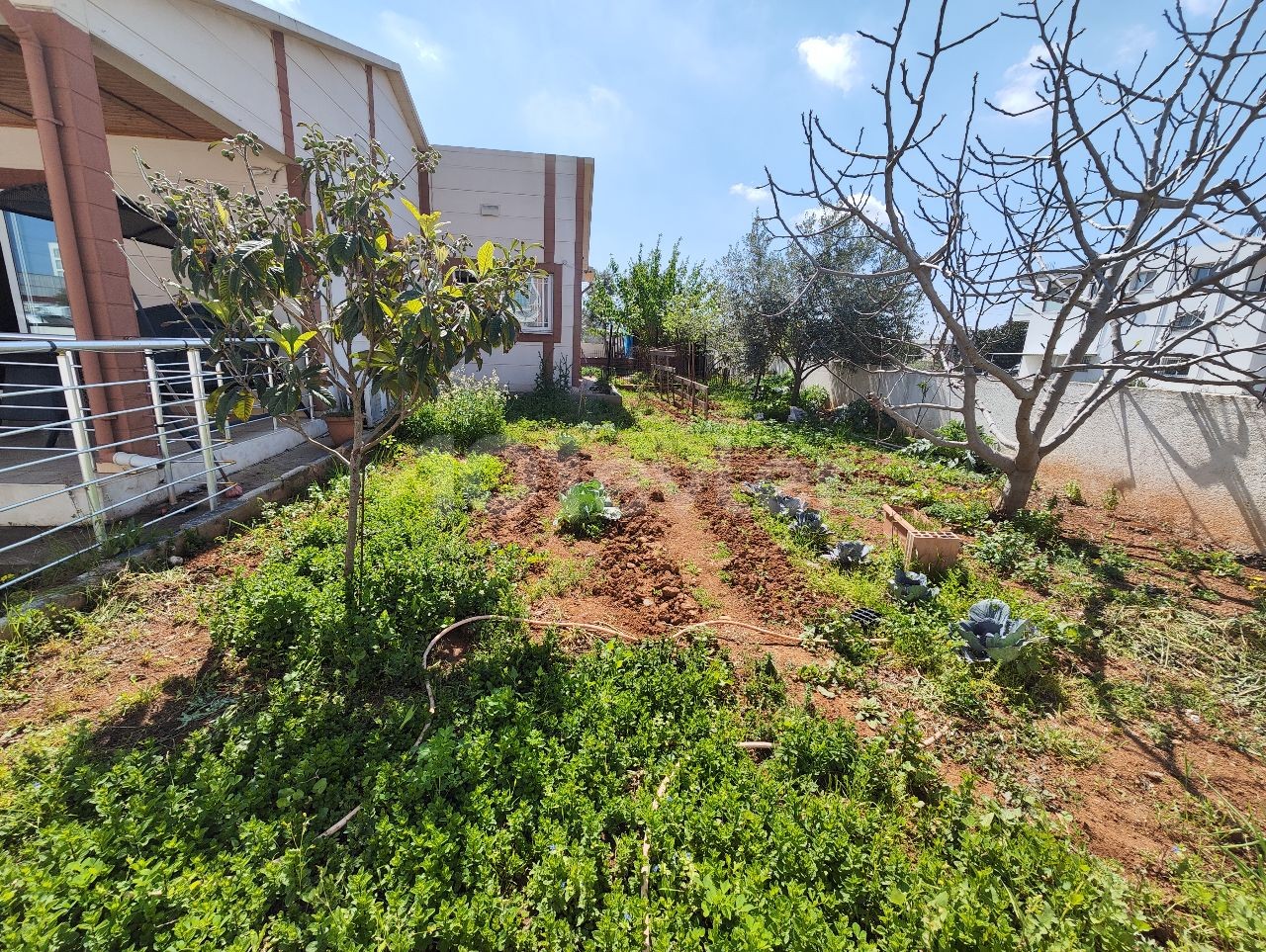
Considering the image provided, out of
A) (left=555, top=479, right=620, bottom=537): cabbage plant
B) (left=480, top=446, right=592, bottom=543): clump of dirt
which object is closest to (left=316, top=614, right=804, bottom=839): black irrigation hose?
(left=480, top=446, right=592, bottom=543): clump of dirt

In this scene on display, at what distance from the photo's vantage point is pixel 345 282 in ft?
9.07

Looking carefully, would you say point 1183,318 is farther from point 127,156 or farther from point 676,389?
point 127,156

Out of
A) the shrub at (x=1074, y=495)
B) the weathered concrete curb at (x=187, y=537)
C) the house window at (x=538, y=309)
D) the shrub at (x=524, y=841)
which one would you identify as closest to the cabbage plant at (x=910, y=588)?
the shrub at (x=524, y=841)

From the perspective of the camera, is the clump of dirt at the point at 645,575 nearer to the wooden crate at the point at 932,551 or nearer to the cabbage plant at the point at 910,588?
the cabbage plant at the point at 910,588

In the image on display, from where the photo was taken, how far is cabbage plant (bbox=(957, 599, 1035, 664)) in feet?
9.81

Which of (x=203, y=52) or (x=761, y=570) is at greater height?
(x=203, y=52)

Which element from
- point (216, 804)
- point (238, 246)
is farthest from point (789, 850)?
point (238, 246)

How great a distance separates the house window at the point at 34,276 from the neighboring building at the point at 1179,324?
10587 millimetres

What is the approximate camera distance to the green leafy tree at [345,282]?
2.49 metres

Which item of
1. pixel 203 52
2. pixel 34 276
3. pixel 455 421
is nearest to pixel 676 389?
pixel 455 421

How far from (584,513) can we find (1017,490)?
4379 mm

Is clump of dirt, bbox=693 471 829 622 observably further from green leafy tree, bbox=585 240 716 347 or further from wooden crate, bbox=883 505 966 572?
green leafy tree, bbox=585 240 716 347

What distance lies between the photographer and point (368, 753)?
7.19 feet

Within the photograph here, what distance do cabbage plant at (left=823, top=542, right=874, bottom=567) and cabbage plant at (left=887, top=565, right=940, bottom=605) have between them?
0.42 m
